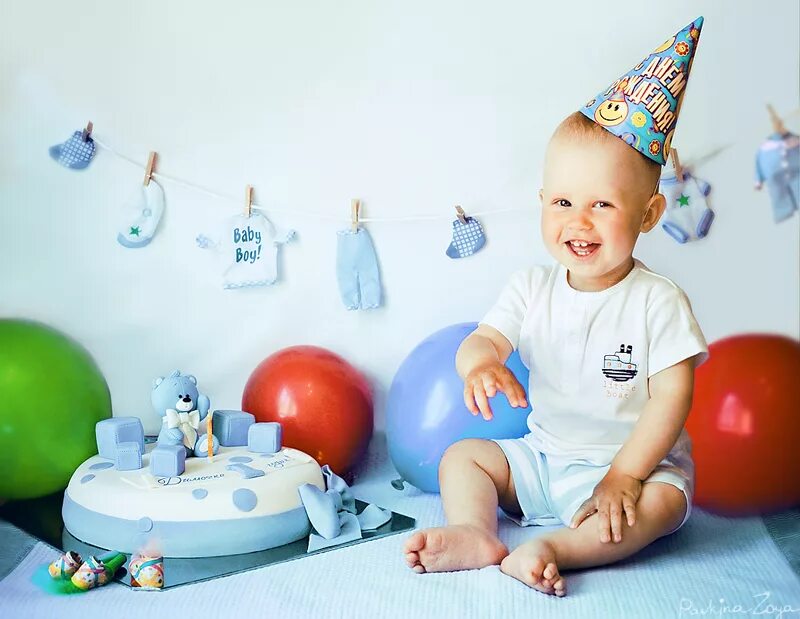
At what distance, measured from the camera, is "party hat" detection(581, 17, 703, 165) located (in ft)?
3.86

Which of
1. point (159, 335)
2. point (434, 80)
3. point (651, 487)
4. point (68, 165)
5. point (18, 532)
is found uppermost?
point (434, 80)

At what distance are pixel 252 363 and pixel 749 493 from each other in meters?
0.97

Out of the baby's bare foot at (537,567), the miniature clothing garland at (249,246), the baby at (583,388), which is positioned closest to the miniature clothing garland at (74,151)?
the miniature clothing garland at (249,246)

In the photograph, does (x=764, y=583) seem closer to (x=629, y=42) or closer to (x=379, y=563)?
(x=379, y=563)

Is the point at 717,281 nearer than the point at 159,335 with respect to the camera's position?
Yes

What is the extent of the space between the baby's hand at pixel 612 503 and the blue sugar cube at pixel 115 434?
0.66m

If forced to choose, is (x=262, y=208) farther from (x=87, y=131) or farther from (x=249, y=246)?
(x=87, y=131)

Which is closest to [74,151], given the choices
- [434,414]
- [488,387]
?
[434,414]

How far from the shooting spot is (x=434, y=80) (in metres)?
1.74

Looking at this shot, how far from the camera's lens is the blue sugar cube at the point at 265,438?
141 centimetres

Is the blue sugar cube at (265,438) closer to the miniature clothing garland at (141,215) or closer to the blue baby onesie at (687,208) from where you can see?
the miniature clothing garland at (141,215)

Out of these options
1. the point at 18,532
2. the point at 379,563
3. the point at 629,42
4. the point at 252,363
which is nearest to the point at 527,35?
the point at 629,42

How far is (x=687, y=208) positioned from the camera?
1660 mm

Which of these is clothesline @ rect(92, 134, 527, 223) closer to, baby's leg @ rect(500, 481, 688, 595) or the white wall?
the white wall
